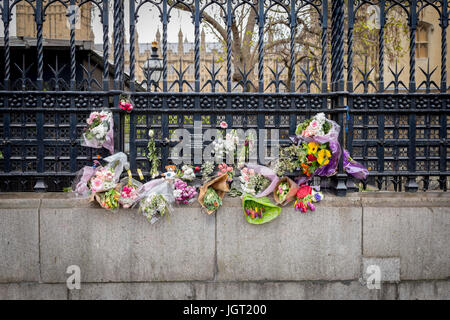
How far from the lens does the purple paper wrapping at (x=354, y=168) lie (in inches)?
180

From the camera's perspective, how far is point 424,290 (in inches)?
176

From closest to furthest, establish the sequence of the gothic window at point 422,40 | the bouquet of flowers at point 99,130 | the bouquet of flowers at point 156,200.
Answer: the bouquet of flowers at point 156,200, the bouquet of flowers at point 99,130, the gothic window at point 422,40

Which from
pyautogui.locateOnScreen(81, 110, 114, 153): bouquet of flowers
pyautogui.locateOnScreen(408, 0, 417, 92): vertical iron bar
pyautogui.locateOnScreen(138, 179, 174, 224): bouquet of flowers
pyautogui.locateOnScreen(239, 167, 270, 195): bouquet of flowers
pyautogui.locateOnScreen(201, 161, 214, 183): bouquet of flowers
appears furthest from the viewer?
pyautogui.locateOnScreen(408, 0, 417, 92): vertical iron bar

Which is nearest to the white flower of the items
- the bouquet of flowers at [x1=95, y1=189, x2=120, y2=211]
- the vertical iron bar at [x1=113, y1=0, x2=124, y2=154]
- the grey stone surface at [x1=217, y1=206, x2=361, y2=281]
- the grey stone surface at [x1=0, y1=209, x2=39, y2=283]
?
the vertical iron bar at [x1=113, y1=0, x2=124, y2=154]

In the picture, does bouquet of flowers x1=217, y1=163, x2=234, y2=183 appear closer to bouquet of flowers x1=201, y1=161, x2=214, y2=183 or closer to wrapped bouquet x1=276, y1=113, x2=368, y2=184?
bouquet of flowers x1=201, y1=161, x2=214, y2=183

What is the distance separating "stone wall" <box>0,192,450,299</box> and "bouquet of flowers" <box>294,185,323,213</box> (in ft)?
0.37

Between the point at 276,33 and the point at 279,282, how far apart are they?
9240 millimetres

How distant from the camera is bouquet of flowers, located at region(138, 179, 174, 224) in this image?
4184 mm

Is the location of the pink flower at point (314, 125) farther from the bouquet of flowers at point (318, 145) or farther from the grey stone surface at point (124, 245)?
the grey stone surface at point (124, 245)

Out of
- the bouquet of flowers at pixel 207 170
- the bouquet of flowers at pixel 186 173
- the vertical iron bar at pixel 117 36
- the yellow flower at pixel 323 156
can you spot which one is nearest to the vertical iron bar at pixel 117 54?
the vertical iron bar at pixel 117 36

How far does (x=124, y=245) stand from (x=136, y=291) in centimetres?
56

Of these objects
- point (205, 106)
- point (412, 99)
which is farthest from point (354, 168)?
point (205, 106)

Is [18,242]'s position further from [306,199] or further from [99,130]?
[306,199]

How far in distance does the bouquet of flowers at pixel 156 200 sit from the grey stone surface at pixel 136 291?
0.80 metres
